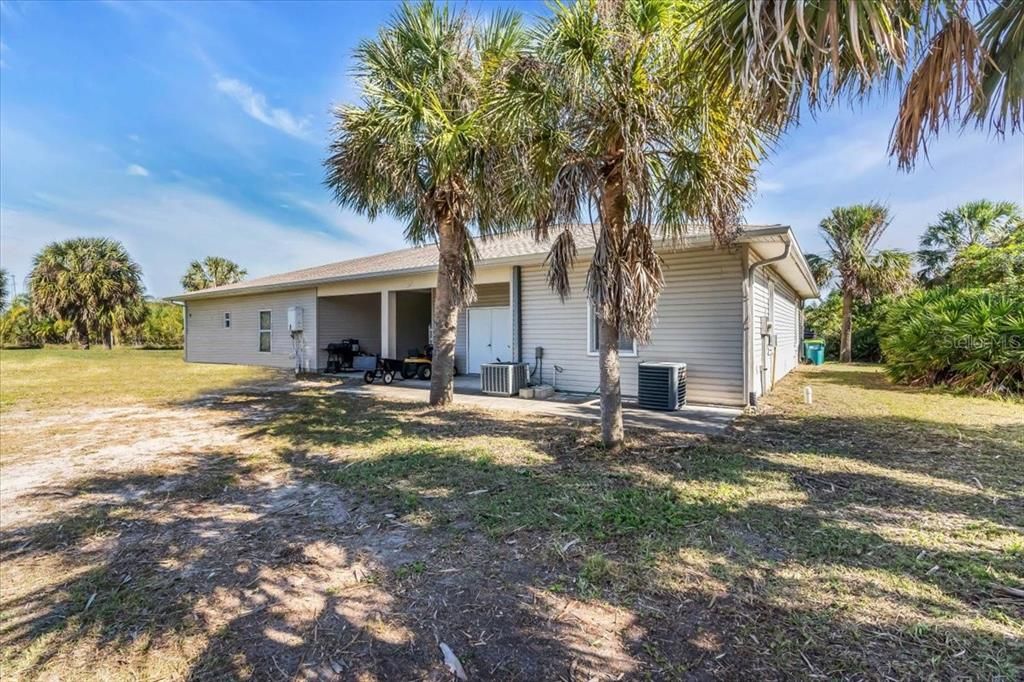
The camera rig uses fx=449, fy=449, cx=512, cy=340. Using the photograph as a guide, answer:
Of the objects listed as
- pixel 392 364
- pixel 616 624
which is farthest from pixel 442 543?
pixel 392 364

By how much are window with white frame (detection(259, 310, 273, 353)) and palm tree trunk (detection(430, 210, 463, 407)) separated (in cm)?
1173

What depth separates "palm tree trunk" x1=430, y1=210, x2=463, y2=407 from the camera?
8148 mm

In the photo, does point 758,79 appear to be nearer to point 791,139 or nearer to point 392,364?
point 791,139

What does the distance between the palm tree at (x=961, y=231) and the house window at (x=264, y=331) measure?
88.2 ft

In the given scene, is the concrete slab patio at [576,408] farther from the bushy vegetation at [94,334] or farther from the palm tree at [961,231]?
the bushy vegetation at [94,334]

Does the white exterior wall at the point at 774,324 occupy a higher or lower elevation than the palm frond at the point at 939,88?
lower

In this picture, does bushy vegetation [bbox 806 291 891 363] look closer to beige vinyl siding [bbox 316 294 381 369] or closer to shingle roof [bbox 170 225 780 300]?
shingle roof [bbox 170 225 780 300]

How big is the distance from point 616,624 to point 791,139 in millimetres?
4594

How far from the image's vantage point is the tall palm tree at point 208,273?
35406 millimetres

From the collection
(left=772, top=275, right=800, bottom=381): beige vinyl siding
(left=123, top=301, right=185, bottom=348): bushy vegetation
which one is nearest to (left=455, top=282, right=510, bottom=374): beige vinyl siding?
(left=772, top=275, right=800, bottom=381): beige vinyl siding

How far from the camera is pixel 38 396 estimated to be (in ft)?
33.3

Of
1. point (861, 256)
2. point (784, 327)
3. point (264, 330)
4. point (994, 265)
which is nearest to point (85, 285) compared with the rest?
point (264, 330)

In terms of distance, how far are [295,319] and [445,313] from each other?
30.3 ft

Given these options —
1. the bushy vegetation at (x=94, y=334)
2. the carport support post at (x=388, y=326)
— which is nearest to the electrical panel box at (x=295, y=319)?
the carport support post at (x=388, y=326)
